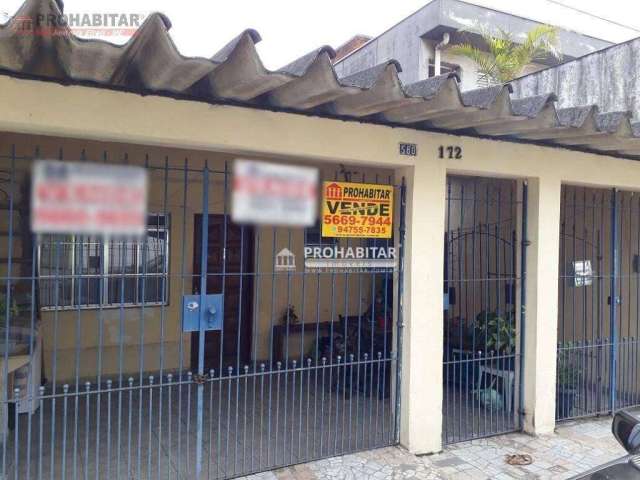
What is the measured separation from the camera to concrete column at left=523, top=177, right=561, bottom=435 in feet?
16.3

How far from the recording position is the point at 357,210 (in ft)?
13.9

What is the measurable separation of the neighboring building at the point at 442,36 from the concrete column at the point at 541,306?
822 centimetres

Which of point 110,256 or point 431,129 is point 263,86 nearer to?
point 431,129

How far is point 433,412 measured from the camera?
4.52 meters

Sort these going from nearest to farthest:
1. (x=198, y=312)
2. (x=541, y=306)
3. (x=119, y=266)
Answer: (x=198, y=312)
(x=541, y=306)
(x=119, y=266)

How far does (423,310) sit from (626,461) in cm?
198

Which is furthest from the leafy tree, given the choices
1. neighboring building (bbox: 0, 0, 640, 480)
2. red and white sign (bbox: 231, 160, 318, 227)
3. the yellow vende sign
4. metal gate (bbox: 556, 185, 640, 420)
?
red and white sign (bbox: 231, 160, 318, 227)

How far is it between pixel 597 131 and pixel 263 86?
2890mm

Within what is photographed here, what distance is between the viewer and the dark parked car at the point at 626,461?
2.55m

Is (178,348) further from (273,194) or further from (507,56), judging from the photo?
(507,56)

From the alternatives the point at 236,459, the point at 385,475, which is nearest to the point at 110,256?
the point at 236,459

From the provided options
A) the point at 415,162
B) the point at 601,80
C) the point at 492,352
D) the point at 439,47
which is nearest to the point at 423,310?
the point at 415,162

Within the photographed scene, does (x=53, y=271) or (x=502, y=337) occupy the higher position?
(x=53, y=271)

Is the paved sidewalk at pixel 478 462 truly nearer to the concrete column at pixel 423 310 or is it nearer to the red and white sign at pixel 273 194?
the concrete column at pixel 423 310
